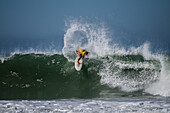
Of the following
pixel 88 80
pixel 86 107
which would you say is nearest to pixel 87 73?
pixel 88 80

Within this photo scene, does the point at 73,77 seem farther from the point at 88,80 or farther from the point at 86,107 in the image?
the point at 86,107

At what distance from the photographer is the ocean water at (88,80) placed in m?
4.90

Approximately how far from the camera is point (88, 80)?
316 inches

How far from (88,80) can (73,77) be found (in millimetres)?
571

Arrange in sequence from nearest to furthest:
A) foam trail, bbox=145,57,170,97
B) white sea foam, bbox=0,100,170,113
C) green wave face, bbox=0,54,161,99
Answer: white sea foam, bbox=0,100,170,113
foam trail, bbox=145,57,170,97
green wave face, bbox=0,54,161,99

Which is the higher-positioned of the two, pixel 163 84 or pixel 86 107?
pixel 163 84

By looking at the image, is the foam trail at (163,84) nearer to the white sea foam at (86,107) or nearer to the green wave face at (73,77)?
the green wave face at (73,77)

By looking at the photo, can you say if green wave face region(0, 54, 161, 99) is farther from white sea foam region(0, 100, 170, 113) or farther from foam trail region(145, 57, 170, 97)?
white sea foam region(0, 100, 170, 113)

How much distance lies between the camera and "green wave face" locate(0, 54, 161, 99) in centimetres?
688

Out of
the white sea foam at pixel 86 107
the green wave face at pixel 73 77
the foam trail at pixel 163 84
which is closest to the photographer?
the white sea foam at pixel 86 107

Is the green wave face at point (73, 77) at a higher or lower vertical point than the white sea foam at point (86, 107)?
higher

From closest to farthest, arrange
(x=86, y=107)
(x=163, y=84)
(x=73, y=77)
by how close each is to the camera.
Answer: (x=86, y=107) < (x=163, y=84) < (x=73, y=77)

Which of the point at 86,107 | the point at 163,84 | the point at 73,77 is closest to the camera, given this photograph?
the point at 86,107

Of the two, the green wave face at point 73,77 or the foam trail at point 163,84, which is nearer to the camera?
the foam trail at point 163,84
